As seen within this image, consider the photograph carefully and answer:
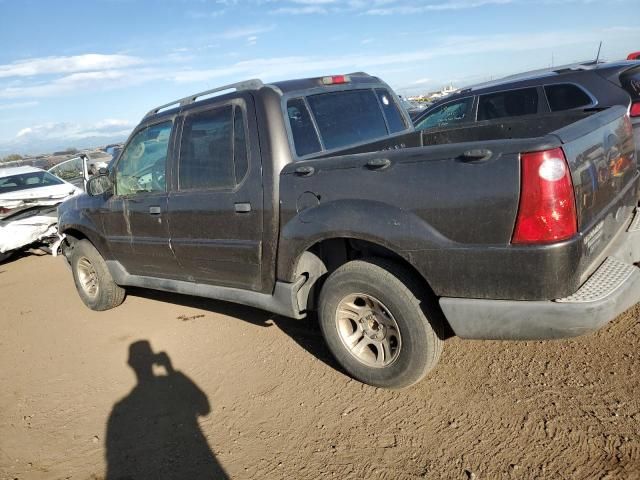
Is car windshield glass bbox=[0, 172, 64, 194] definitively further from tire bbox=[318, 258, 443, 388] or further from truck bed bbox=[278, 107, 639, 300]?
tire bbox=[318, 258, 443, 388]

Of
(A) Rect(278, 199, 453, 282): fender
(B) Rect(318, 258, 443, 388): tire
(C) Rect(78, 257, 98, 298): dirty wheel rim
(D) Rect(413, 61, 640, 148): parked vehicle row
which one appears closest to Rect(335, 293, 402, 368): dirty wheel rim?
(B) Rect(318, 258, 443, 388): tire

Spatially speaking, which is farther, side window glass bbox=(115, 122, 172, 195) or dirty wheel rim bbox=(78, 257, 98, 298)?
dirty wheel rim bbox=(78, 257, 98, 298)

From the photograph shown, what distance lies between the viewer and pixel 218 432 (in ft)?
9.68

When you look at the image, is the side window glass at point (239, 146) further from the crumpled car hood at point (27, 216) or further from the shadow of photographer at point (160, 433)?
the crumpled car hood at point (27, 216)

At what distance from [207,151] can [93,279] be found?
2623mm

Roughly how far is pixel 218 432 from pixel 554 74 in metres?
5.65

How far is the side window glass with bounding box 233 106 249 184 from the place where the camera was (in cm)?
337

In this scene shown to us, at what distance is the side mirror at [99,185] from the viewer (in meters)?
4.66

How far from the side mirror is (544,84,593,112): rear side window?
16.9ft

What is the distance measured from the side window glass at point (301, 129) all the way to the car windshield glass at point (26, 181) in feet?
24.3

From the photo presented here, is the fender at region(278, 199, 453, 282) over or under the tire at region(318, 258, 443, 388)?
over

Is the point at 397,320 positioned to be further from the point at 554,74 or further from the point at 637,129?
the point at 554,74

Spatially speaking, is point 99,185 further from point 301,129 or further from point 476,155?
point 476,155

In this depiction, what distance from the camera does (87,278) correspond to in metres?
5.46
